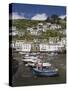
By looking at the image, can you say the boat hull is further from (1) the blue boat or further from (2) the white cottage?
(2) the white cottage

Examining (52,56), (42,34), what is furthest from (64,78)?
(42,34)

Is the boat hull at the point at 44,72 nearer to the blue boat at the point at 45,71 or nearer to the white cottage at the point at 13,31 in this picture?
the blue boat at the point at 45,71

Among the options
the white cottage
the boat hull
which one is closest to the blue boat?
the boat hull

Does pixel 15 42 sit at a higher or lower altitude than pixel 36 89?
higher

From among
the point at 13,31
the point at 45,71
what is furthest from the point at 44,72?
the point at 13,31

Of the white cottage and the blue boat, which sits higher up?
the white cottage

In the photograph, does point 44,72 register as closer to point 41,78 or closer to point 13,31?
point 41,78

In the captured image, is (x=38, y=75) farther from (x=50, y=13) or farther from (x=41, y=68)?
(x=50, y=13)

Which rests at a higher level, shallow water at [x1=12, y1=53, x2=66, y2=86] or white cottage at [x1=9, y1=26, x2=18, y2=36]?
white cottage at [x1=9, y1=26, x2=18, y2=36]
